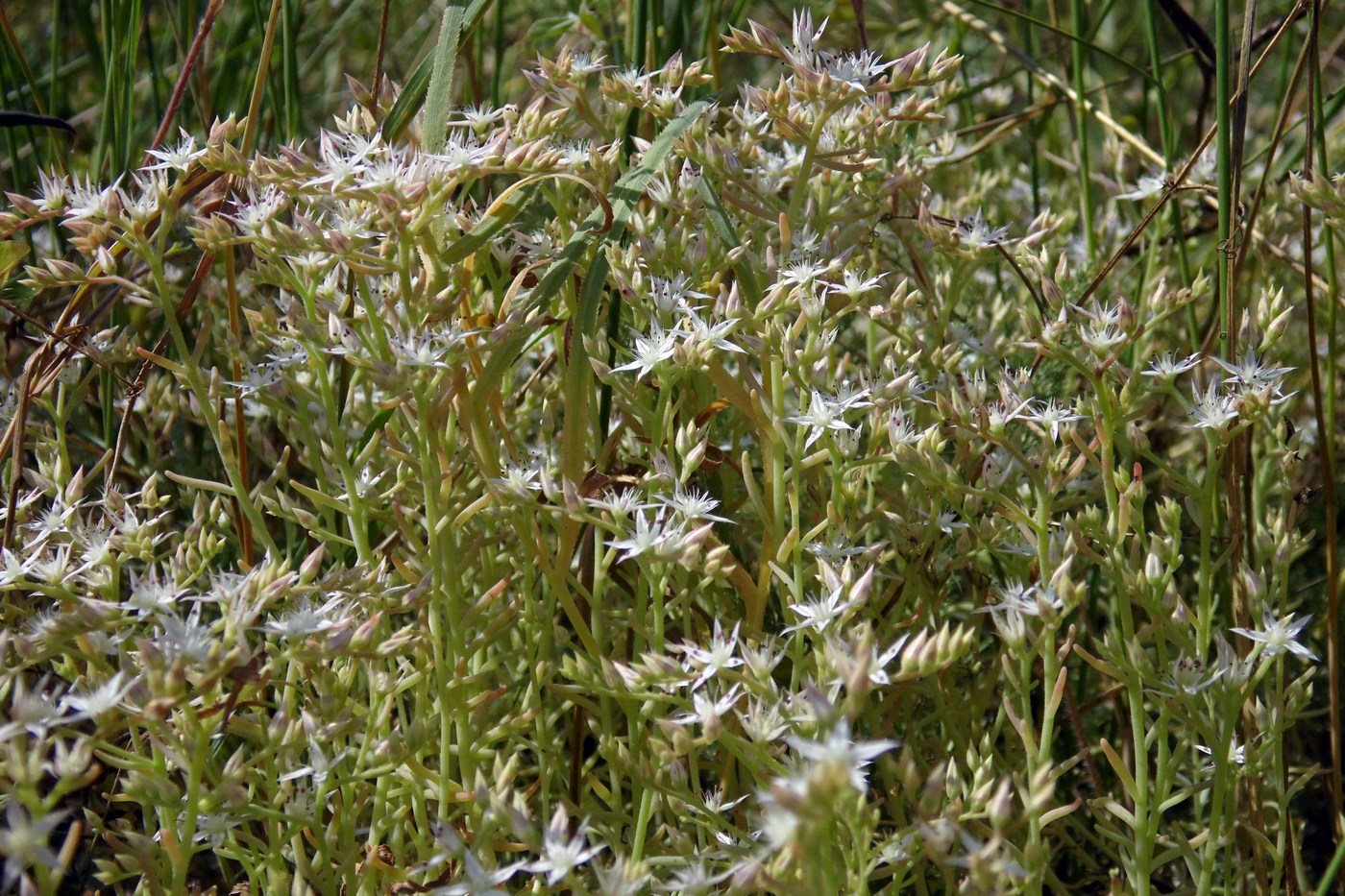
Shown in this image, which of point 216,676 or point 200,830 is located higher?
point 216,676

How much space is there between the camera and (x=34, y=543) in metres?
0.91

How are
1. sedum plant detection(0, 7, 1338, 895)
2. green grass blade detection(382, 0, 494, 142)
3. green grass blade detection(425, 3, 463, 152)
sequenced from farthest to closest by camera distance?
green grass blade detection(382, 0, 494, 142), green grass blade detection(425, 3, 463, 152), sedum plant detection(0, 7, 1338, 895)

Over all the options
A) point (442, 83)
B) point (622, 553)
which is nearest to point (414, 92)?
point (442, 83)

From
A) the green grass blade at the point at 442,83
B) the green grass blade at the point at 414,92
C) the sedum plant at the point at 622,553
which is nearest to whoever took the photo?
the sedum plant at the point at 622,553

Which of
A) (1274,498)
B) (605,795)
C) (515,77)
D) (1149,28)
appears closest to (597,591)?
(605,795)

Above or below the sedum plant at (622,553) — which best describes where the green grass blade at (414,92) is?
above

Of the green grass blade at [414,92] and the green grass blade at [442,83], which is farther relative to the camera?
the green grass blade at [414,92]

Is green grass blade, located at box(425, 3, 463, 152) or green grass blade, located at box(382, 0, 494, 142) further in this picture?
green grass blade, located at box(382, 0, 494, 142)

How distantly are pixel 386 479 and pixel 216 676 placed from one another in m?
0.40

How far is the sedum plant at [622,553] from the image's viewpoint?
2.64 ft

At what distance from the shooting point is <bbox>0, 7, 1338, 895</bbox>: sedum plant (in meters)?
0.80

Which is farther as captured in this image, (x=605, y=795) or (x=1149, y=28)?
(x=1149, y=28)

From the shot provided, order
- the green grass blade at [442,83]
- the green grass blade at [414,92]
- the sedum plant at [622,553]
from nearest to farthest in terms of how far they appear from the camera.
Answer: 1. the sedum plant at [622,553]
2. the green grass blade at [442,83]
3. the green grass blade at [414,92]

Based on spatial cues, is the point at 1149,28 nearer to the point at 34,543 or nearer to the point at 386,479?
the point at 386,479
